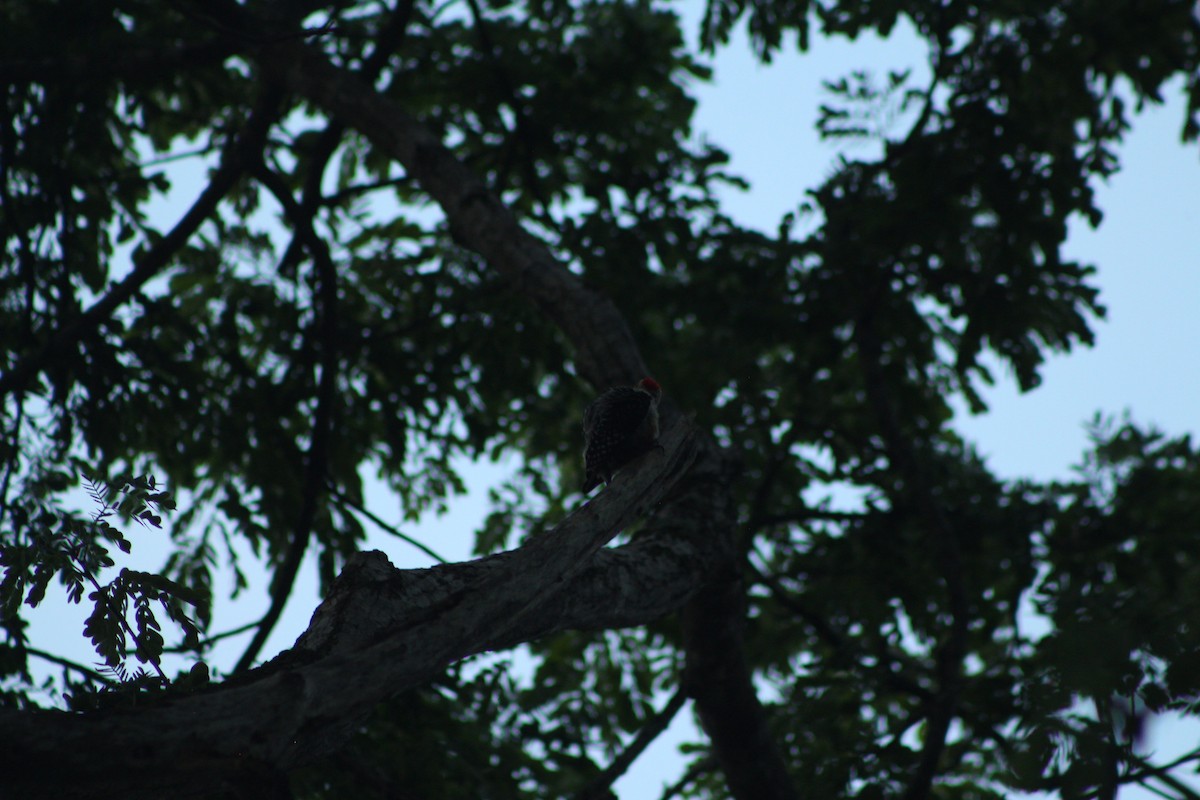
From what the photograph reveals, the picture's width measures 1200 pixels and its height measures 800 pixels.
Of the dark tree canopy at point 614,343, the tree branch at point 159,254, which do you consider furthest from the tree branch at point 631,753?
the tree branch at point 159,254

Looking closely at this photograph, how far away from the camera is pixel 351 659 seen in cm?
227

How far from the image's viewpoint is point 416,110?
762cm

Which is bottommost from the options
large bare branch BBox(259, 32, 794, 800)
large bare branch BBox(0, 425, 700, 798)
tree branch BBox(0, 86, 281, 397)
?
large bare branch BBox(0, 425, 700, 798)

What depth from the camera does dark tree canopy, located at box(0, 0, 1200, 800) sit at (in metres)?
4.67

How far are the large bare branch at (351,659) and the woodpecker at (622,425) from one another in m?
0.60

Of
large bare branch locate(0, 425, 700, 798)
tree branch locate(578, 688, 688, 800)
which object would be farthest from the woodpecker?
tree branch locate(578, 688, 688, 800)

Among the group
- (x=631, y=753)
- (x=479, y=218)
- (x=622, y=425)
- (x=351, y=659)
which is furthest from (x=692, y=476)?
(x=351, y=659)

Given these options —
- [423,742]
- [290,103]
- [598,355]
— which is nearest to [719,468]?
[598,355]

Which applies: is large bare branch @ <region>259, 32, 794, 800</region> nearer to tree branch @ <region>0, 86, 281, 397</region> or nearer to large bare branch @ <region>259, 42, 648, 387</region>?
large bare branch @ <region>259, 42, 648, 387</region>

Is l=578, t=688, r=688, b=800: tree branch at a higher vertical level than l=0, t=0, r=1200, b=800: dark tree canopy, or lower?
lower

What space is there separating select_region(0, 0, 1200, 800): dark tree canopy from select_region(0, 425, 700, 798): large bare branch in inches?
2.7

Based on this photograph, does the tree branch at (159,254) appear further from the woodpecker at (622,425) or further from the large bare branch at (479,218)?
the woodpecker at (622,425)

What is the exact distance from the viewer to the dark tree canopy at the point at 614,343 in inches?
184

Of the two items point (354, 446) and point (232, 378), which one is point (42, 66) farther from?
point (354, 446)
